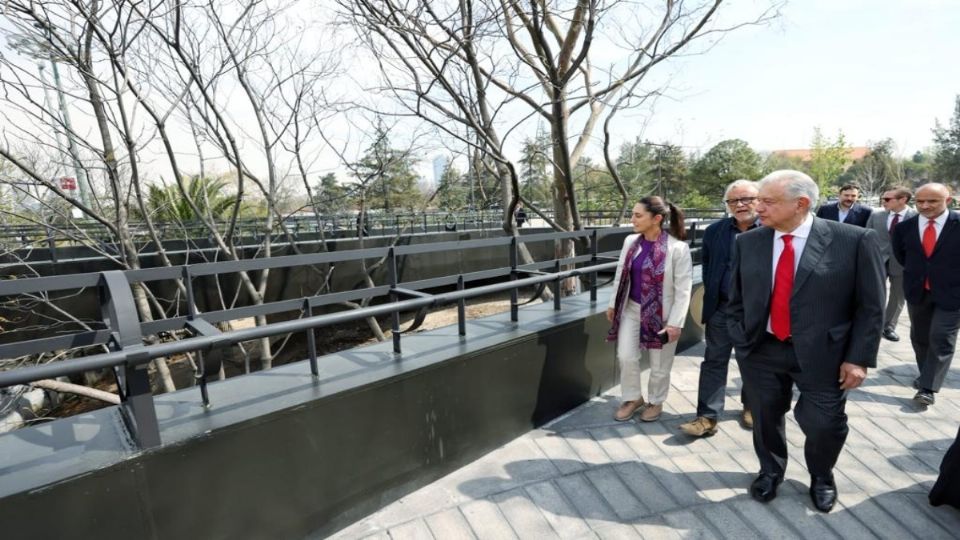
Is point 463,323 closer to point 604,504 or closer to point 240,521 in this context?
point 604,504

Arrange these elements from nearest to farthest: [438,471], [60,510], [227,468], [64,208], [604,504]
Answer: [60,510], [227,468], [604,504], [438,471], [64,208]

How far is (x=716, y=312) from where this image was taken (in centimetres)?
329

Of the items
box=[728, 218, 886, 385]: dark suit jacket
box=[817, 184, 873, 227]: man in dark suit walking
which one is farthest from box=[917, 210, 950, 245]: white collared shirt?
box=[728, 218, 886, 385]: dark suit jacket

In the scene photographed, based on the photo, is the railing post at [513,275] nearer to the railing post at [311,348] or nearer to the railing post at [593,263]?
the railing post at [593,263]

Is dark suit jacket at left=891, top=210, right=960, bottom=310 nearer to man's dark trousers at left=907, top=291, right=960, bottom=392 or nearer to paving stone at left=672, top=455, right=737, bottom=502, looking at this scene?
man's dark trousers at left=907, top=291, right=960, bottom=392

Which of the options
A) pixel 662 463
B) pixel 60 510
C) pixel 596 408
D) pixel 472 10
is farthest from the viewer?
pixel 472 10

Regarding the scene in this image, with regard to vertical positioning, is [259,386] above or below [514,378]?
above

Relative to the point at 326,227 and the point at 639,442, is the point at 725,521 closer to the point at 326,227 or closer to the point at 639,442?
the point at 639,442

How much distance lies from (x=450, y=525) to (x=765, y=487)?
68.9 inches

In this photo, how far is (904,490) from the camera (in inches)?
106

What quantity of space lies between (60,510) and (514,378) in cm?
229

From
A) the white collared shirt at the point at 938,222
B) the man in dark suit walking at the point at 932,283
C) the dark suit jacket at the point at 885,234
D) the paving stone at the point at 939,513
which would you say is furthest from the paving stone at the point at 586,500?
the dark suit jacket at the point at 885,234

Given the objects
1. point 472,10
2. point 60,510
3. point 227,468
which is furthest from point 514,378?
point 472,10

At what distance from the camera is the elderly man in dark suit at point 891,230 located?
527 cm
